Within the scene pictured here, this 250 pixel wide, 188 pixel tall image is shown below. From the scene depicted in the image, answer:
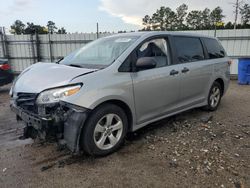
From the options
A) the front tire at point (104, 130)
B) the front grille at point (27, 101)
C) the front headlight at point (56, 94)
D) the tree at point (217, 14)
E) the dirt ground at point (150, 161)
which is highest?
the tree at point (217, 14)

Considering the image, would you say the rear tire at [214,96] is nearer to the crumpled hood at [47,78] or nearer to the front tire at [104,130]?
the front tire at [104,130]

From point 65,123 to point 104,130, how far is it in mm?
531

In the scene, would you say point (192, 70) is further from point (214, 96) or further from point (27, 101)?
point (27, 101)

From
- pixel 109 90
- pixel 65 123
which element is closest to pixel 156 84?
pixel 109 90

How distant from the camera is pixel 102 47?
347 centimetres

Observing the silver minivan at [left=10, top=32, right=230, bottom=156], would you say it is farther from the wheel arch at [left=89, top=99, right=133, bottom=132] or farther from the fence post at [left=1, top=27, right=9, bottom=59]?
the fence post at [left=1, top=27, right=9, bottom=59]

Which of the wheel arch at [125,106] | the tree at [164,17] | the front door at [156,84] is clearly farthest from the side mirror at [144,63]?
the tree at [164,17]

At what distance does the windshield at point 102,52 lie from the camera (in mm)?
2935

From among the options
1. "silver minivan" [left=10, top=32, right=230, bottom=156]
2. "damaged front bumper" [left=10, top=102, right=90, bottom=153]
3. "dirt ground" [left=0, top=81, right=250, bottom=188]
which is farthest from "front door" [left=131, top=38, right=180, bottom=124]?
"damaged front bumper" [left=10, top=102, right=90, bottom=153]

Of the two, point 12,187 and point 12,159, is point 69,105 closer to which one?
point 12,187

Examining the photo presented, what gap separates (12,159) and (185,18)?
49.4 metres

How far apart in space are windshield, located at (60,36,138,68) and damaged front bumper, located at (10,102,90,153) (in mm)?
761

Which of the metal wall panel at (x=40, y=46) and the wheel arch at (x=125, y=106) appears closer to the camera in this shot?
the wheel arch at (x=125, y=106)

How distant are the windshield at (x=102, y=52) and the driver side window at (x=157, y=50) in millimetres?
220
